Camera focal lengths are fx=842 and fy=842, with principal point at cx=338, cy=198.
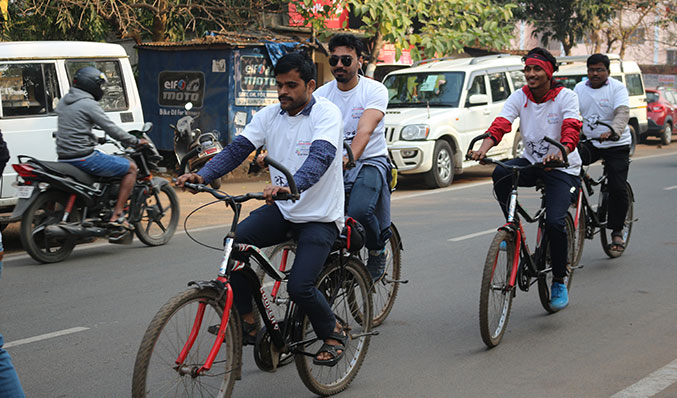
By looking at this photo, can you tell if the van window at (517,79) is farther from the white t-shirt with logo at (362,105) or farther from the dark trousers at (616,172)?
the white t-shirt with logo at (362,105)

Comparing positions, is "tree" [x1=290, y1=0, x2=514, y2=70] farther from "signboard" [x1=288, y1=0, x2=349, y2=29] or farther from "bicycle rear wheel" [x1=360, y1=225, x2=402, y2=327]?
"bicycle rear wheel" [x1=360, y1=225, x2=402, y2=327]

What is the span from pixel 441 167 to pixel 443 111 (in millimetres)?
996

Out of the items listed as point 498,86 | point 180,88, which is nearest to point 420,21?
point 498,86

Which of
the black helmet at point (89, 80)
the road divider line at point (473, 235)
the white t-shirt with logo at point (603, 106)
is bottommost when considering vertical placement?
the road divider line at point (473, 235)

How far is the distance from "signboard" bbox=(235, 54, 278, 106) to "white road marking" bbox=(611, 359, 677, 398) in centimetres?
1165

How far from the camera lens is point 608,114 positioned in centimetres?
785

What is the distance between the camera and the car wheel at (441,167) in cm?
1386

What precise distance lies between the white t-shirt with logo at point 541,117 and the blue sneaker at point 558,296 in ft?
2.67

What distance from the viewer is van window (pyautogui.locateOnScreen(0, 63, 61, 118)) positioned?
28.8ft

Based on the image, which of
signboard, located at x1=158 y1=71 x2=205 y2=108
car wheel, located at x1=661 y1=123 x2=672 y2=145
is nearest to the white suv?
signboard, located at x1=158 y1=71 x2=205 y2=108

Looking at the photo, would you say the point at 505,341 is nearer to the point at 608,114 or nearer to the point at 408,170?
the point at 608,114

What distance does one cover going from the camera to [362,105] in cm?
546

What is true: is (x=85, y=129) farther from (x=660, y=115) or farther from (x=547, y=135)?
(x=660, y=115)

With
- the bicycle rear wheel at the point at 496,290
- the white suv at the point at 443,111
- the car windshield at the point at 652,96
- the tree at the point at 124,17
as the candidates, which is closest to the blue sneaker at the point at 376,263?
the bicycle rear wheel at the point at 496,290
